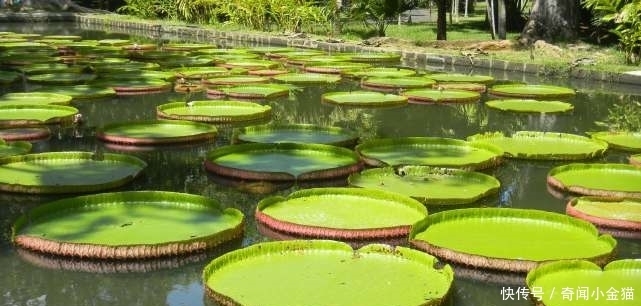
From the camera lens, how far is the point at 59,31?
18.6 m

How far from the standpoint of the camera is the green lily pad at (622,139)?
19.9ft

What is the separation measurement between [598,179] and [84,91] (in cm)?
536

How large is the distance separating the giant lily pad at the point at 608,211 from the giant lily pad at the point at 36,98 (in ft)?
15.9

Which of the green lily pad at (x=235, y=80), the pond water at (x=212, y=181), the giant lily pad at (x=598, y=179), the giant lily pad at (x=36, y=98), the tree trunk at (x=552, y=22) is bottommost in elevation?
the pond water at (x=212, y=181)

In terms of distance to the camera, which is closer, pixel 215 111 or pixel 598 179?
pixel 598 179

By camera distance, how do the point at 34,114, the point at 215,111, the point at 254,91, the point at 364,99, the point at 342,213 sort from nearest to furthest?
the point at 342,213 → the point at 34,114 → the point at 215,111 → the point at 364,99 → the point at 254,91

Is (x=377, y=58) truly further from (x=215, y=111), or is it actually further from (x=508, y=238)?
(x=508, y=238)

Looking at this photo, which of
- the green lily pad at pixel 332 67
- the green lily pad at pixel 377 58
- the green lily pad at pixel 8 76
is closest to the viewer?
the green lily pad at pixel 8 76

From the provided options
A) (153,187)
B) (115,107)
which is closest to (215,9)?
(115,107)

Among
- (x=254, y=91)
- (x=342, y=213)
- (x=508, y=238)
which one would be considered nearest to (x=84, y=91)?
(x=254, y=91)

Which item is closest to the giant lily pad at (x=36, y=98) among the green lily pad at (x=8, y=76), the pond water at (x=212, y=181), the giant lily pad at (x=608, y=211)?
the pond water at (x=212, y=181)

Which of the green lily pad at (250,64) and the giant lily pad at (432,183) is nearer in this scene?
the giant lily pad at (432,183)

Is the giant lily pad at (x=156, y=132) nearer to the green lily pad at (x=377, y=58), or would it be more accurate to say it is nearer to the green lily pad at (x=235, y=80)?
the green lily pad at (x=235, y=80)

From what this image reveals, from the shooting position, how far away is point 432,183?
4.84 meters
